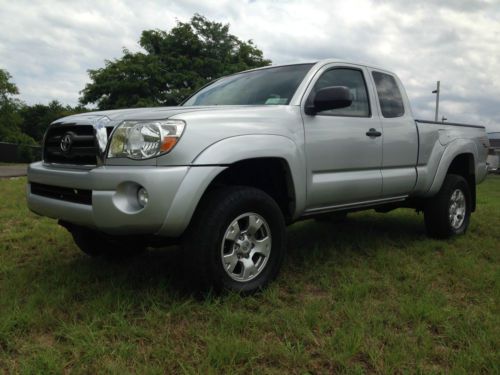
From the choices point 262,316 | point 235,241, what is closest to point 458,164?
point 235,241

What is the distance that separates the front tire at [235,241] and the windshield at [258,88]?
933 mm

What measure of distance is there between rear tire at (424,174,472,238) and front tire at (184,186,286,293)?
7.96ft

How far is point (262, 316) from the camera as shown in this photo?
2617 mm

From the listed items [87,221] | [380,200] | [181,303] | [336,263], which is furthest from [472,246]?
[87,221]

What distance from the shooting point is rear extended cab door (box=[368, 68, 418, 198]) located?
160 inches

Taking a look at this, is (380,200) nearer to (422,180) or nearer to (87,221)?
(422,180)

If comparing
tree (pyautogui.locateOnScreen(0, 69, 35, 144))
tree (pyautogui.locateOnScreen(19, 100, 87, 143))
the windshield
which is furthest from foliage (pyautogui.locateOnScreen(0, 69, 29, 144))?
the windshield

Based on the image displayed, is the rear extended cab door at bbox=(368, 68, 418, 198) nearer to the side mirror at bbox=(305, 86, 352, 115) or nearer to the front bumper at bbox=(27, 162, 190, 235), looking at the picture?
the side mirror at bbox=(305, 86, 352, 115)

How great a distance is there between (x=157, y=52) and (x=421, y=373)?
86.6 feet

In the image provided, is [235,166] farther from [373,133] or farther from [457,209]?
[457,209]

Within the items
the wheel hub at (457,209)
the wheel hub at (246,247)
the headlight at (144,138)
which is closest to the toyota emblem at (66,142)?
the headlight at (144,138)

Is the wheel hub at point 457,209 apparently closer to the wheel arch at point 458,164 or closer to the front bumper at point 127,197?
the wheel arch at point 458,164

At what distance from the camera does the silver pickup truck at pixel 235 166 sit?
2.56 m

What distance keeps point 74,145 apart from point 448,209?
3.85m
